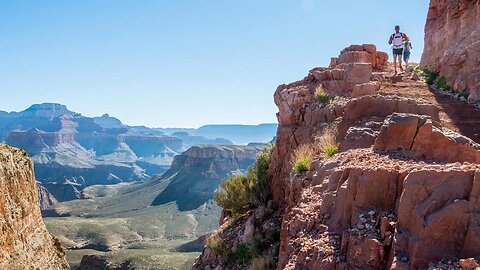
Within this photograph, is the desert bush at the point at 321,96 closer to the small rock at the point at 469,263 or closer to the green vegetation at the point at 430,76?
the green vegetation at the point at 430,76

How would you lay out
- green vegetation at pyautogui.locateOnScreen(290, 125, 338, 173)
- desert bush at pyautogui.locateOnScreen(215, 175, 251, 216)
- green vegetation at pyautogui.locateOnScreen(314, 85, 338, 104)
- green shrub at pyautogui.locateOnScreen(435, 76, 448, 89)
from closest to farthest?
green vegetation at pyautogui.locateOnScreen(290, 125, 338, 173) < green vegetation at pyautogui.locateOnScreen(314, 85, 338, 104) < desert bush at pyautogui.locateOnScreen(215, 175, 251, 216) < green shrub at pyautogui.locateOnScreen(435, 76, 448, 89)

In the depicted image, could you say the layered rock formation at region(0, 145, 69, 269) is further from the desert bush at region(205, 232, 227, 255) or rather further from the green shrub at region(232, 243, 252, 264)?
the green shrub at region(232, 243, 252, 264)

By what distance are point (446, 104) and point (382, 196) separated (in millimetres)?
10024

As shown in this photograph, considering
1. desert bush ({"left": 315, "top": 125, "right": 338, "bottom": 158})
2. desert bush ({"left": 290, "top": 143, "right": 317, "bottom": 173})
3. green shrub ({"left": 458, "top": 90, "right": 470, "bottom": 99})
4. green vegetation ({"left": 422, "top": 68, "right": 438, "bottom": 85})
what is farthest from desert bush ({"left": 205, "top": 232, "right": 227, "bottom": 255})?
green vegetation ({"left": 422, "top": 68, "right": 438, "bottom": 85})

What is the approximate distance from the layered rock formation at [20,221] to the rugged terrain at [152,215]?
38.0 metres

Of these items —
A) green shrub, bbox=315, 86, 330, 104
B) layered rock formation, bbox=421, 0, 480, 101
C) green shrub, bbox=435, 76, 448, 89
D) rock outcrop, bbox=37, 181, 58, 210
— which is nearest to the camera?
green shrub, bbox=315, 86, 330, 104

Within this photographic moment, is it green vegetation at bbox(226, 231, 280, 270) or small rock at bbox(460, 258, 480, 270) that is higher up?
small rock at bbox(460, 258, 480, 270)

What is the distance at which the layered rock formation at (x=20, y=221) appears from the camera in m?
10.9

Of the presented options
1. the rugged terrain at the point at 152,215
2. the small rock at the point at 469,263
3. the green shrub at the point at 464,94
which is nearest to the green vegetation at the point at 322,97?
the green shrub at the point at 464,94

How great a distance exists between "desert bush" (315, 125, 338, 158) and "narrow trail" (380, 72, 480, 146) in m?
3.73

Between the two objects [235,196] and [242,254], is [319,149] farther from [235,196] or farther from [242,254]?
[235,196]

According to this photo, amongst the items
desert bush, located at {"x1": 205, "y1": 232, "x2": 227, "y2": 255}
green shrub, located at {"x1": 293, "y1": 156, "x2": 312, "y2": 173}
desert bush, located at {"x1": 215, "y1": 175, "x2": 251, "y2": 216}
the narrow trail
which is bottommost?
desert bush, located at {"x1": 205, "y1": 232, "x2": 227, "y2": 255}

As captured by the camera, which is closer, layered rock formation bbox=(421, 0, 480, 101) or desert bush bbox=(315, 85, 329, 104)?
desert bush bbox=(315, 85, 329, 104)

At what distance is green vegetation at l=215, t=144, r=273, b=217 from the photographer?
14.9 m
